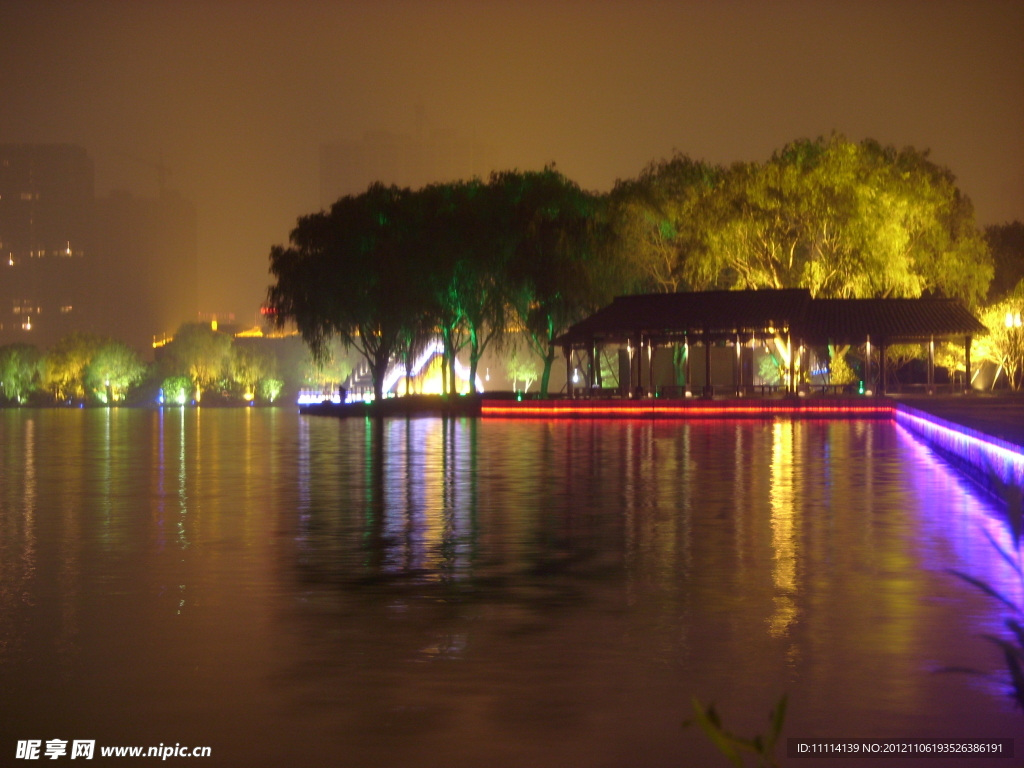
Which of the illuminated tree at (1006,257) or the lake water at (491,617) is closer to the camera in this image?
the lake water at (491,617)

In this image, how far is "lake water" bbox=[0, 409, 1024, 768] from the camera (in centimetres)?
578

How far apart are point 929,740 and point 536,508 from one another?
1064 centimetres

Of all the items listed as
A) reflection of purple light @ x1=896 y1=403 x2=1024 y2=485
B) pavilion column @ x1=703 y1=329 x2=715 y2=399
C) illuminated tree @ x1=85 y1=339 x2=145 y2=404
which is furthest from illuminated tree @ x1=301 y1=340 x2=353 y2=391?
reflection of purple light @ x1=896 y1=403 x2=1024 y2=485

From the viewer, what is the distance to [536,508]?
52.6 ft

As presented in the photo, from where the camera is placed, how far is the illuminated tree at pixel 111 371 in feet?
433

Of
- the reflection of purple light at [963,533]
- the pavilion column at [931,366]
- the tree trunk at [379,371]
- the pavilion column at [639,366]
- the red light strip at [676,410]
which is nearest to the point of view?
the reflection of purple light at [963,533]

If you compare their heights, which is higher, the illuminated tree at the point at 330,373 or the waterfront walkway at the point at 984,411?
the illuminated tree at the point at 330,373

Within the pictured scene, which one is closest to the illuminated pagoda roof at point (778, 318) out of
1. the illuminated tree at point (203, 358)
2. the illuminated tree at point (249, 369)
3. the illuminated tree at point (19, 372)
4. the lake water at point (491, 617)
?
the lake water at point (491, 617)

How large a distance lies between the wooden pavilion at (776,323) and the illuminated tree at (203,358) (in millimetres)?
84541

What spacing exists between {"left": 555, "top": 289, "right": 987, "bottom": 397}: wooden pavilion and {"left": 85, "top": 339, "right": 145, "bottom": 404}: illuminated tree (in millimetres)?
87074

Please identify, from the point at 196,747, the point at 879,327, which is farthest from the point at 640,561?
the point at 879,327

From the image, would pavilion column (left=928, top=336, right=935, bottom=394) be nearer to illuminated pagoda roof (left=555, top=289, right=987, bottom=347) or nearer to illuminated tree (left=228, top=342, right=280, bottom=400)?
illuminated pagoda roof (left=555, top=289, right=987, bottom=347)

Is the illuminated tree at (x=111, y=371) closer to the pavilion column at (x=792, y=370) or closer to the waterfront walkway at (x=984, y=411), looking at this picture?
the pavilion column at (x=792, y=370)

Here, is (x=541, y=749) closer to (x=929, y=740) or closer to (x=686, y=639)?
(x=929, y=740)
